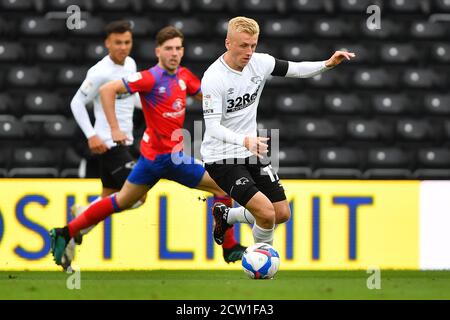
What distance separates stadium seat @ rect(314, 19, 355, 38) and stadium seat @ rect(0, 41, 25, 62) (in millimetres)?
3475

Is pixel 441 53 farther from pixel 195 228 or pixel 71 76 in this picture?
pixel 195 228

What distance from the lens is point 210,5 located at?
44.8 feet

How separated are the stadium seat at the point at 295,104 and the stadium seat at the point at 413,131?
955mm

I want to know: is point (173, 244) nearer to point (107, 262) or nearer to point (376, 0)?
point (107, 262)

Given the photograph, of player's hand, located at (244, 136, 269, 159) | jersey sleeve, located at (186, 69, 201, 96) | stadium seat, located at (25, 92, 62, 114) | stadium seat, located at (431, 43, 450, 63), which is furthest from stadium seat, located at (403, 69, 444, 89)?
player's hand, located at (244, 136, 269, 159)

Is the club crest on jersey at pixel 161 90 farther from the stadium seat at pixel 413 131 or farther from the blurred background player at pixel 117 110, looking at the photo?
the stadium seat at pixel 413 131

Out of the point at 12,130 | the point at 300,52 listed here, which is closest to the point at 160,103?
the point at 12,130

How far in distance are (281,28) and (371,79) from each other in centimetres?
122

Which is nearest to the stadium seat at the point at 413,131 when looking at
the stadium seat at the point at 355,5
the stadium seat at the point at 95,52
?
the stadium seat at the point at 355,5

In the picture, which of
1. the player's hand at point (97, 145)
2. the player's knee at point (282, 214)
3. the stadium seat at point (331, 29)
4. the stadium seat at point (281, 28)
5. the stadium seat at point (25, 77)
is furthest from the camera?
the stadium seat at point (331, 29)

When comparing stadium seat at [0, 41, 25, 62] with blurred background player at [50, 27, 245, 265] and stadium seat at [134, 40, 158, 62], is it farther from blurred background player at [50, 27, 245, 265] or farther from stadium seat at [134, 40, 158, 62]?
blurred background player at [50, 27, 245, 265]

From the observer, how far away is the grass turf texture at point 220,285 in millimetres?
7529

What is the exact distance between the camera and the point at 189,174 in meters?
9.05

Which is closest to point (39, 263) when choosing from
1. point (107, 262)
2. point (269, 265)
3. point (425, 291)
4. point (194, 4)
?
point (107, 262)
